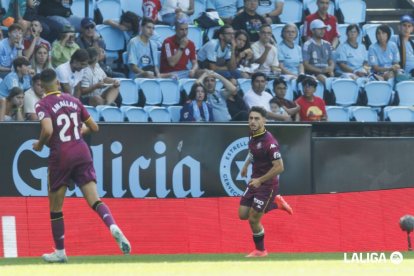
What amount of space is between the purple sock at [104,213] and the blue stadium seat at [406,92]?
8927 mm

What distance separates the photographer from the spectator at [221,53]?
65.0 ft

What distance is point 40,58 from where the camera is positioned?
18.1 metres

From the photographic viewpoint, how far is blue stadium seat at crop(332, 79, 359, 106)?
20328 millimetres

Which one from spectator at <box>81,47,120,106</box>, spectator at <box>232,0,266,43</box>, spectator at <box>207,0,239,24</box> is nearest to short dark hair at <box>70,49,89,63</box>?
spectator at <box>81,47,120,106</box>

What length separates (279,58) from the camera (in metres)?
20.6

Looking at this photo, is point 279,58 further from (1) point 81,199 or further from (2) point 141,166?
(1) point 81,199

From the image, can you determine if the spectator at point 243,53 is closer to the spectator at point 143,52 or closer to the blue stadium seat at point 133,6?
the spectator at point 143,52

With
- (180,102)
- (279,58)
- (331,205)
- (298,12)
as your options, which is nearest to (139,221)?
(331,205)

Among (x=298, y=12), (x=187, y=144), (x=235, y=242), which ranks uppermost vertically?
(x=298, y=12)

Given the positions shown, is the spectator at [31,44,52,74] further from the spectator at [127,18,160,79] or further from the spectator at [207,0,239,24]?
the spectator at [207,0,239,24]

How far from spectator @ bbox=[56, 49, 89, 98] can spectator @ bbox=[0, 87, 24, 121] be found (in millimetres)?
1104

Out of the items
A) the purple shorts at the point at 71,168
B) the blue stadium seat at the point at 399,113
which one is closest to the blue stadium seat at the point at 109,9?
the blue stadium seat at the point at 399,113

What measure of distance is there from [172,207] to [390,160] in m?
3.65

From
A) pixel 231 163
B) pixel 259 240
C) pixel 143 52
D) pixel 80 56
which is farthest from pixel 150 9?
pixel 259 240
